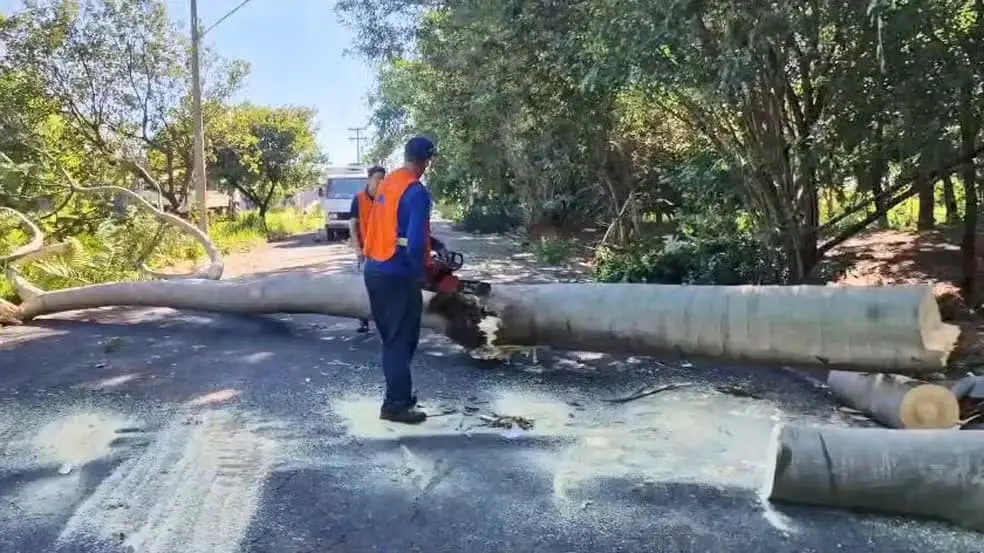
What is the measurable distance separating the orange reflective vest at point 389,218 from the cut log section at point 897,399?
2.92 meters

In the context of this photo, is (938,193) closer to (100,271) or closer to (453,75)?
(453,75)

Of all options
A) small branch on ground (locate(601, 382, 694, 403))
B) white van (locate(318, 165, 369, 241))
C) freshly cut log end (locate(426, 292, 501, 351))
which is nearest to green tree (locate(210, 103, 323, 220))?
white van (locate(318, 165, 369, 241))

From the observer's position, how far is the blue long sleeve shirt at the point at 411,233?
5074 millimetres

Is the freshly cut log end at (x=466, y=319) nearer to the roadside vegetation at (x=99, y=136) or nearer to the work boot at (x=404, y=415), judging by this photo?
the work boot at (x=404, y=415)

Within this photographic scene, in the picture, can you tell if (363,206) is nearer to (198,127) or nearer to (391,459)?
(391,459)

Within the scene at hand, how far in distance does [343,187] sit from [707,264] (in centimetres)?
1890

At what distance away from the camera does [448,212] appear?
2203 inches

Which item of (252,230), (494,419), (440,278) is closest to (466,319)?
(440,278)

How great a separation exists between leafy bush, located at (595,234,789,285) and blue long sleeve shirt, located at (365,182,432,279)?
6.34 metres

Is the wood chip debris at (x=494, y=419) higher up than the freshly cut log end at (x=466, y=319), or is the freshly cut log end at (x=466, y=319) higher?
the freshly cut log end at (x=466, y=319)

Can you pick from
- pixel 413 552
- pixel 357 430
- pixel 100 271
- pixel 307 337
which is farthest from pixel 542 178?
pixel 413 552

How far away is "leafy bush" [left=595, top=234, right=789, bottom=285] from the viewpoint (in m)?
10.5

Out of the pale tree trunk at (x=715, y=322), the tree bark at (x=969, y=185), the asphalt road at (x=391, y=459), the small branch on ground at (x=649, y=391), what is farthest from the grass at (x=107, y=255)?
the tree bark at (x=969, y=185)

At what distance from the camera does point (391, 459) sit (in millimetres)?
4645
